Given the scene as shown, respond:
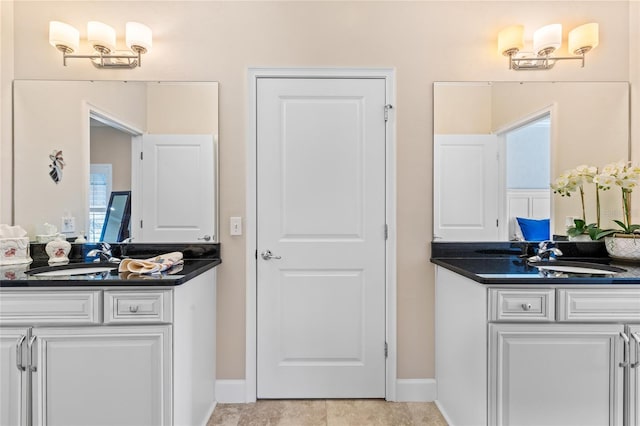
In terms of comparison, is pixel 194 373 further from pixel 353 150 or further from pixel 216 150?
pixel 353 150

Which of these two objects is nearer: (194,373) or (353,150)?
(194,373)

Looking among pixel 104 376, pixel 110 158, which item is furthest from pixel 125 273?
pixel 110 158

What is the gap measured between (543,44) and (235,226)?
2.21 metres

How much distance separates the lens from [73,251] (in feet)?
7.03

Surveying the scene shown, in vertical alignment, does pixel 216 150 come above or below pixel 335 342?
above

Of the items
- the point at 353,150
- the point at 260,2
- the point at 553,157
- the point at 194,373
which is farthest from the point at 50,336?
the point at 553,157

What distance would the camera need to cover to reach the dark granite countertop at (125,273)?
1499mm

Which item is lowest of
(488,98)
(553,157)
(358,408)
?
(358,408)

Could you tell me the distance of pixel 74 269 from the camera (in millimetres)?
1955

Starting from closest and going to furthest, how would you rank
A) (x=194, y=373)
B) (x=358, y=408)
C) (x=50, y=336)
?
(x=50, y=336), (x=194, y=373), (x=358, y=408)

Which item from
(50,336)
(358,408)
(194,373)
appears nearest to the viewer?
(50,336)

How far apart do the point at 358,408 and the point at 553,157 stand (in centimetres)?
199

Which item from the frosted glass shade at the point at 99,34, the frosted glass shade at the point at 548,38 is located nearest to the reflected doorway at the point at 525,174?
the frosted glass shade at the point at 548,38

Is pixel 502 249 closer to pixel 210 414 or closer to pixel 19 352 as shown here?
pixel 210 414
